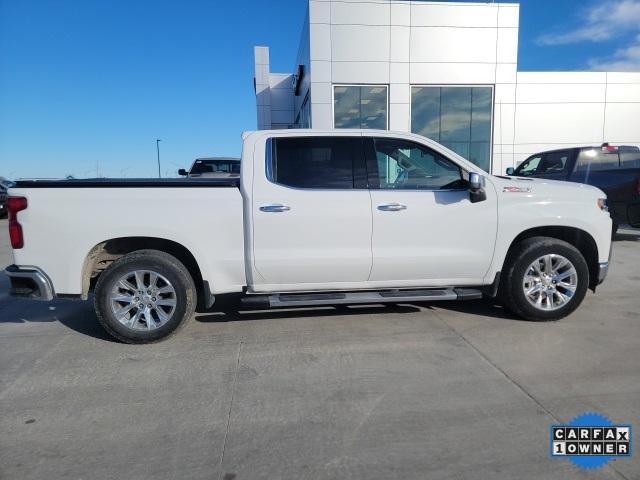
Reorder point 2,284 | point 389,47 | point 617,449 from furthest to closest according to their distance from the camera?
1. point 389,47
2. point 2,284
3. point 617,449

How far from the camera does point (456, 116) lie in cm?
1928

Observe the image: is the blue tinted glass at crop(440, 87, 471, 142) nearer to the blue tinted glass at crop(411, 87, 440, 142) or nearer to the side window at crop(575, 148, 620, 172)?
the blue tinted glass at crop(411, 87, 440, 142)

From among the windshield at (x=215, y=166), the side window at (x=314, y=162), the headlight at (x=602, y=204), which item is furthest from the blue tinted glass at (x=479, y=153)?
the side window at (x=314, y=162)

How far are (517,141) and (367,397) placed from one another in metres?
20.3

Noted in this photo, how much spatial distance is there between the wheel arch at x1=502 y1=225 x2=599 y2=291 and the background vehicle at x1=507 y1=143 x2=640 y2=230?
483 centimetres

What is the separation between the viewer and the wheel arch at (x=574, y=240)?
15.1ft

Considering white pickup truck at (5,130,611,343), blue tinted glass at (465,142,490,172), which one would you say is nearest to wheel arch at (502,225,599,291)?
white pickup truck at (5,130,611,343)

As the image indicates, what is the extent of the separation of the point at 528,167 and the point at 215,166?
8.61 meters

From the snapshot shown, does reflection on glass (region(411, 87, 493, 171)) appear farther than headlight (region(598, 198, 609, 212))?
Yes

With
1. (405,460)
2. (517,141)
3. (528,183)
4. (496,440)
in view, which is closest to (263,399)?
(405,460)

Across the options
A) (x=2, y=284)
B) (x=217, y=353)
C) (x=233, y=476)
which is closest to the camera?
(x=233, y=476)

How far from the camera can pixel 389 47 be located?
1812cm

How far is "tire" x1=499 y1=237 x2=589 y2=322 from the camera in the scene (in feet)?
14.7

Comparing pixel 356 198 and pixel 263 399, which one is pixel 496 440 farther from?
pixel 356 198
